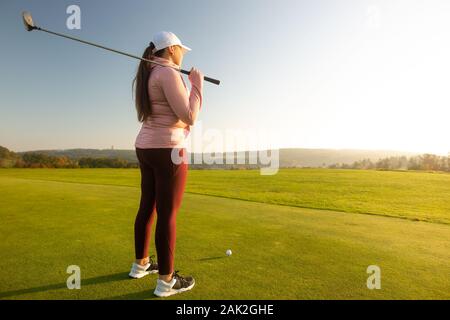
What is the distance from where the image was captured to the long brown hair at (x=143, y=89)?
276cm

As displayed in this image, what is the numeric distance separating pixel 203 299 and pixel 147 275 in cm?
83

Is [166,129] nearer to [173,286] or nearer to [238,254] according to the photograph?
[173,286]

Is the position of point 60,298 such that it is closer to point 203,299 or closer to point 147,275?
point 147,275

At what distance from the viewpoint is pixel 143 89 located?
9.11 feet

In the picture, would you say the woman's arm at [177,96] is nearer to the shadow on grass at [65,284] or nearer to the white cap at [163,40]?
the white cap at [163,40]

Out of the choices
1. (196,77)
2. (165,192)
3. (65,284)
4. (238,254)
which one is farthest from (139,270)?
(196,77)

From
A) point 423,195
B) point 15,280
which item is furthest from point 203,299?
point 423,195

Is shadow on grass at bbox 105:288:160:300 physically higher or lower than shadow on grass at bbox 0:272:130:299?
lower

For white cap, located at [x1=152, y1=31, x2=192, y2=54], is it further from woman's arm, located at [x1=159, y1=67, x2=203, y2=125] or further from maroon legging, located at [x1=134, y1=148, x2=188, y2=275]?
maroon legging, located at [x1=134, y1=148, x2=188, y2=275]

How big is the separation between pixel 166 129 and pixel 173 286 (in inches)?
50.5

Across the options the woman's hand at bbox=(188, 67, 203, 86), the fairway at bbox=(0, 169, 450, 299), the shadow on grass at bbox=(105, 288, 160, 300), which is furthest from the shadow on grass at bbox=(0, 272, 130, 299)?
the woman's hand at bbox=(188, 67, 203, 86)

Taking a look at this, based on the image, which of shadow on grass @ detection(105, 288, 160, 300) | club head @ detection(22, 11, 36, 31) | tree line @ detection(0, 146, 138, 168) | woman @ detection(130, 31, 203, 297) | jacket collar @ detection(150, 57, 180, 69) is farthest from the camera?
tree line @ detection(0, 146, 138, 168)

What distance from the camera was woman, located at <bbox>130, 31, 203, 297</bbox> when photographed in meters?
2.67
